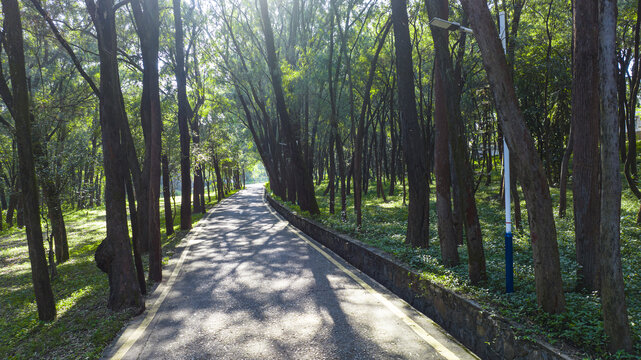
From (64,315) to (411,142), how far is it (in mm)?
7848

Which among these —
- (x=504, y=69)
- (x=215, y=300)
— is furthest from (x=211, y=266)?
(x=504, y=69)

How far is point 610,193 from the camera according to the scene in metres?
3.38

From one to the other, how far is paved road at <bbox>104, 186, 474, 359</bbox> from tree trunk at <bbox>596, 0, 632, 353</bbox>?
1.48 metres

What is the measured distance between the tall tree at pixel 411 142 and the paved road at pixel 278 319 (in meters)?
2.06

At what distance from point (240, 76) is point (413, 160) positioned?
1627 cm

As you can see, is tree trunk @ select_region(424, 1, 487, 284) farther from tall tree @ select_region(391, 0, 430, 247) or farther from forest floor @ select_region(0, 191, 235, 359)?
forest floor @ select_region(0, 191, 235, 359)

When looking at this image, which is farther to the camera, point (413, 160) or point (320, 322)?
point (413, 160)

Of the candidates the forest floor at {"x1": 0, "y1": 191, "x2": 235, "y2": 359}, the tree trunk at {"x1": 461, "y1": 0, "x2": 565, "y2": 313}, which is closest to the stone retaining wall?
the tree trunk at {"x1": 461, "y1": 0, "x2": 565, "y2": 313}

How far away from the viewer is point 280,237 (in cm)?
1403

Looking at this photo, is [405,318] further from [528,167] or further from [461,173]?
[528,167]

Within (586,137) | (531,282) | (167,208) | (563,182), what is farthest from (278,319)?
(167,208)

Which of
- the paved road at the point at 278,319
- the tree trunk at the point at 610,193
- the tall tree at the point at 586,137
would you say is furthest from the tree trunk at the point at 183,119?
the tree trunk at the point at 610,193

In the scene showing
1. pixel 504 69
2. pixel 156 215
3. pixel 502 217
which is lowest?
pixel 502 217

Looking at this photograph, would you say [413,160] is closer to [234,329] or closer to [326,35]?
[234,329]
